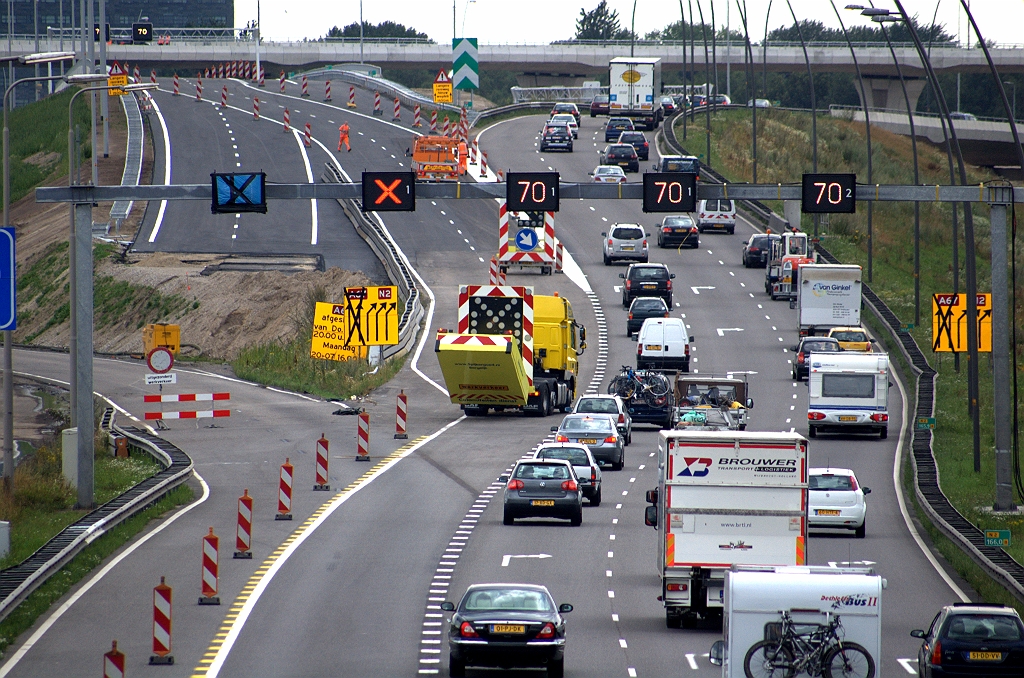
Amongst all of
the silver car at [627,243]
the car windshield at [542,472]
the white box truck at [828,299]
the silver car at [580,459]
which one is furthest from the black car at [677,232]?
the car windshield at [542,472]

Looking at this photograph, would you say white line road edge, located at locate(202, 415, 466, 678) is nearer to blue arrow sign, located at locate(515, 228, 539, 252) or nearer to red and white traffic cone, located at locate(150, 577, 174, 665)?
red and white traffic cone, located at locate(150, 577, 174, 665)

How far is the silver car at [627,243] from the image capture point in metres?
72.1

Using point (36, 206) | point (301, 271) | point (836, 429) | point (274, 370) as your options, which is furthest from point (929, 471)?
point (36, 206)

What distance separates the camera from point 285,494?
30375mm

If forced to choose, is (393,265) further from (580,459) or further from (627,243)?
(580,459)

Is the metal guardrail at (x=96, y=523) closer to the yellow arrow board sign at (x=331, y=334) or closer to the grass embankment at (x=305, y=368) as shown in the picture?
the yellow arrow board sign at (x=331, y=334)

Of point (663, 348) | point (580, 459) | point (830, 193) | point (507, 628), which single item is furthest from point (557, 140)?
point (507, 628)

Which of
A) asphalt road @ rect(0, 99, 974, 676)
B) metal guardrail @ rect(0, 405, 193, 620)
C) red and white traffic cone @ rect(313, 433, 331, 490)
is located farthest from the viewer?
red and white traffic cone @ rect(313, 433, 331, 490)

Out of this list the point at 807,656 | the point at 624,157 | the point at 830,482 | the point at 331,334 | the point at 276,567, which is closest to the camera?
the point at 807,656

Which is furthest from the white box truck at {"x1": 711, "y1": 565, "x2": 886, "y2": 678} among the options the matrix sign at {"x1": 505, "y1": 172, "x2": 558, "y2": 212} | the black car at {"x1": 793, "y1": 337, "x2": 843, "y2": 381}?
the black car at {"x1": 793, "y1": 337, "x2": 843, "y2": 381}

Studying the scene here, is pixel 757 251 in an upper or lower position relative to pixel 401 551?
upper

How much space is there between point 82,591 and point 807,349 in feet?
115

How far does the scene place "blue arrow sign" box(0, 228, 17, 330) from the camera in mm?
21484

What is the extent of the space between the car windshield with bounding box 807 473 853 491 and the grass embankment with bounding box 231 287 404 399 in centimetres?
2453
